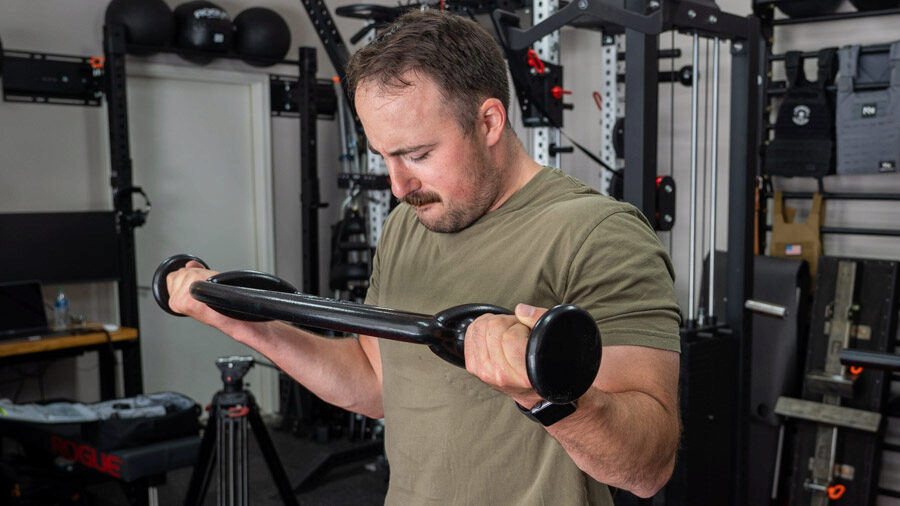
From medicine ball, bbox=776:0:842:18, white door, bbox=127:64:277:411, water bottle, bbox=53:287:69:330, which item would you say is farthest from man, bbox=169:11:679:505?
white door, bbox=127:64:277:411

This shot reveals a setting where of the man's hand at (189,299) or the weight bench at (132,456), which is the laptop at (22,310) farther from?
the man's hand at (189,299)

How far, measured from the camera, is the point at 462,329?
752 millimetres

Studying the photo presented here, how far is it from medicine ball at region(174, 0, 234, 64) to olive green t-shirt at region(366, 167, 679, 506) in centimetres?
365

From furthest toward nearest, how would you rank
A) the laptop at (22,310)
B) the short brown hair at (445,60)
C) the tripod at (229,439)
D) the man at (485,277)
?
the laptop at (22,310) < the tripod at (229,439) < the short brown hair at (445,60) < the man at (485,277)

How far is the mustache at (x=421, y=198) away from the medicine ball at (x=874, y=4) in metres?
3.18

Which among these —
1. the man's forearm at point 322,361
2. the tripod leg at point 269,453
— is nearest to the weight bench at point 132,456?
the tripod leg at point 269,453

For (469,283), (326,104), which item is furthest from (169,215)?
(469,283)

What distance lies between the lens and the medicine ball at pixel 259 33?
15.7 ft

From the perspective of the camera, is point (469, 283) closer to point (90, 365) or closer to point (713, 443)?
point (713, 443)

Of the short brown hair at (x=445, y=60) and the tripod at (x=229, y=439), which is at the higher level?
the short brown hair at (x=445, y=60)

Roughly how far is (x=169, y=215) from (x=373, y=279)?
12.3 feet

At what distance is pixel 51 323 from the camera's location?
4254mm

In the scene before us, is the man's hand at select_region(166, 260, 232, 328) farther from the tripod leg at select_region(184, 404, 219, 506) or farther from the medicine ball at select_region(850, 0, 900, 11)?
the medicine ball at select_region(850, 0, 900, 11)

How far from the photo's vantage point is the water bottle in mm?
4160
